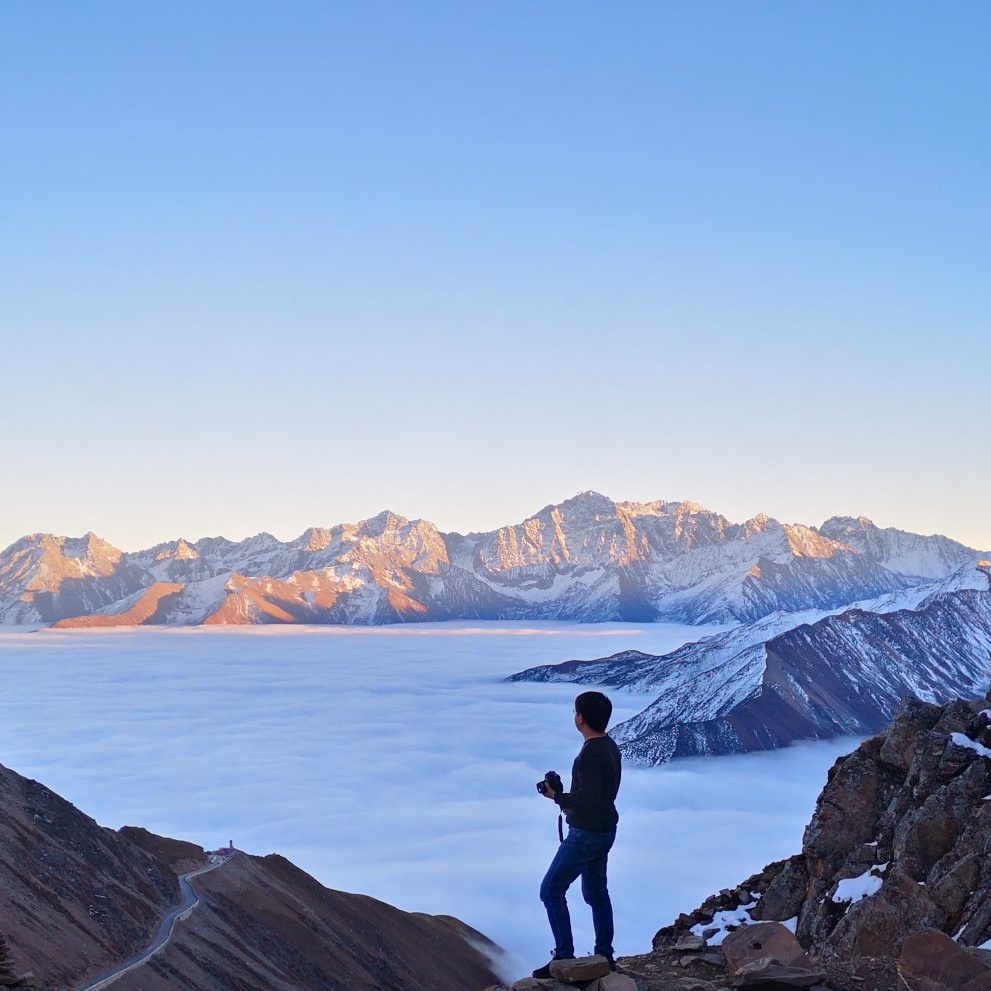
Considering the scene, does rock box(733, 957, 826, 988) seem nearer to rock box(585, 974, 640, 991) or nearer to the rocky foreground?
the rocky foreground

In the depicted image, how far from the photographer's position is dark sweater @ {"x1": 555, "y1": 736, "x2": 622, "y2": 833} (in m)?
15.6

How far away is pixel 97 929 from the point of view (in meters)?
61.0

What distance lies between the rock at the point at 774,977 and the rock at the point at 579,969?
225 centimetres

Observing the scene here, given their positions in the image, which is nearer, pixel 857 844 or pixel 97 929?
pixel 857 844

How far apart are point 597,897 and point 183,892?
77381mm

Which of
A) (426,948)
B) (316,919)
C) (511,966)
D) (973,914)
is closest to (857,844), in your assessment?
(973,914)

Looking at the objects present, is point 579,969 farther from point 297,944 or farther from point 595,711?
point 297,944

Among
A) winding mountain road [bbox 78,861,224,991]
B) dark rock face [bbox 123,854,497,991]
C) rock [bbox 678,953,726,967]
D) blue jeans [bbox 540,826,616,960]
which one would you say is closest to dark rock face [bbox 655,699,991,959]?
rock [bbox 678,953,726,967]

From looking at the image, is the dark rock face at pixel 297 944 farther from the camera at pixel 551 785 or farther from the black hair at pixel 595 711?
the black hair at pixel 595 711

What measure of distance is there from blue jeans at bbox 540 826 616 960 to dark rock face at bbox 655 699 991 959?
38.8 feet

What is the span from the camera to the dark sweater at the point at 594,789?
1564 centimetres

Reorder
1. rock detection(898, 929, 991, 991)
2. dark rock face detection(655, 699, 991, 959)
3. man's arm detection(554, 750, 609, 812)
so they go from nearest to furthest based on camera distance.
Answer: man's arm detection(554, 750, 609, 812)
rock detection(898, 929, 991, 991)
dark rock face detection(655, 699, 991, 959)

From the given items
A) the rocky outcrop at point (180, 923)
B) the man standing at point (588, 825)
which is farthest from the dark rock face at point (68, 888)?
the man standing at point (588, 825)

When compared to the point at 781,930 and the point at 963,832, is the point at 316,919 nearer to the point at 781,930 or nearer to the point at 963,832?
the point at 963,832
